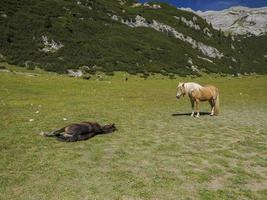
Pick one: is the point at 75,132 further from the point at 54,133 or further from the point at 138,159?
the point at 138,159

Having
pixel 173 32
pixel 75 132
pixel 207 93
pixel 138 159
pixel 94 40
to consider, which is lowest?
pixel 138 159

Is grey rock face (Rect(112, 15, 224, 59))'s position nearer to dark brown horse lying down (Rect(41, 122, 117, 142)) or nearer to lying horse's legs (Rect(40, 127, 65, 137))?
dark brown horse lying down (Rect(41, 122, 117, 142))

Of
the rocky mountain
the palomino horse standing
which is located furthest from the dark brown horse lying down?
the rocky mountain

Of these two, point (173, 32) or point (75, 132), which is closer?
point (75, 132)

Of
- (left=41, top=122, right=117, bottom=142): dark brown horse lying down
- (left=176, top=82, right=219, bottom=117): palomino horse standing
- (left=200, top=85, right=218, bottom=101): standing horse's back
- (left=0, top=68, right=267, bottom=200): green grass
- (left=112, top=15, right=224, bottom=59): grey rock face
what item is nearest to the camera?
(left=0, top=68, right=267, bottom=200): green grass

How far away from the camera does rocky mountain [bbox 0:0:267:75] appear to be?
75.9m

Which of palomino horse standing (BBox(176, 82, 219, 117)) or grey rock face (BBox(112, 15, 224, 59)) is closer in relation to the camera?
palomino horse standing (BBox(176, 82, 219, 117))

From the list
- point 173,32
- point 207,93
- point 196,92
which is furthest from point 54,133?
point 173,32

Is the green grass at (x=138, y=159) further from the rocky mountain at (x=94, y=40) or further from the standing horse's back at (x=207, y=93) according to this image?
the rocky mountain at (x=94, y=40)

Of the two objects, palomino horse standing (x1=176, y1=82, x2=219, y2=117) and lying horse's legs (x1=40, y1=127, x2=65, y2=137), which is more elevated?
palomino horse standing (x1=176, y1=82, x2=219, y2=117)

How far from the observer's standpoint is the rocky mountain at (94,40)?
7588cm

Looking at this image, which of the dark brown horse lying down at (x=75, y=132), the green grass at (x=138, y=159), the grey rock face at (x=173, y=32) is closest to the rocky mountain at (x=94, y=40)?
the grey rock face at (x=173, y=32)

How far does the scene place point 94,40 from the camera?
97.6 meters

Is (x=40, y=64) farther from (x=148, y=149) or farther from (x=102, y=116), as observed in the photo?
(x=148, y=149)
